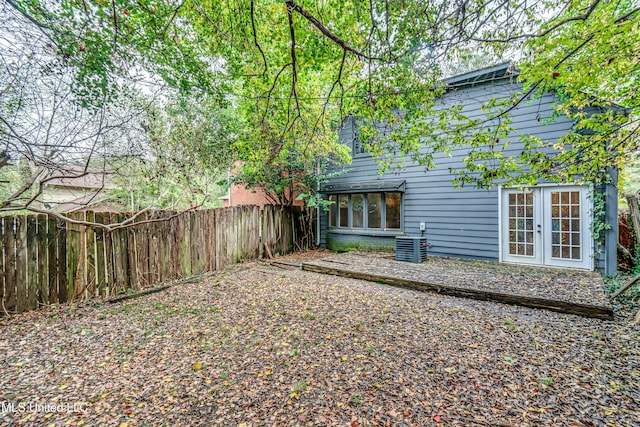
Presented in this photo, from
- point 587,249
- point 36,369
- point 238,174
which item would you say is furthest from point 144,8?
point 587,249

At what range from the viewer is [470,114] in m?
7.34

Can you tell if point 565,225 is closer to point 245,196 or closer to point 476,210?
point 476,210

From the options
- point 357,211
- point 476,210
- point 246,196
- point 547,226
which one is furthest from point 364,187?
point 246,196

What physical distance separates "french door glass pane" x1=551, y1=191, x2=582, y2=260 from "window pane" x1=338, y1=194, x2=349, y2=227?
18.4ft

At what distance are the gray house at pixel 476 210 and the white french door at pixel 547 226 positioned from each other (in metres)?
0.02

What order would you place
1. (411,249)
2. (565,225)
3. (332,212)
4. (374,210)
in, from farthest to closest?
(332,212)
(374,210)
(411,249)
(565,225)

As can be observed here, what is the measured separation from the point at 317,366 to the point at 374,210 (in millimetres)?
6931

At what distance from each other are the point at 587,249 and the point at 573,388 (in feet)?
17.6

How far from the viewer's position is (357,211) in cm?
941

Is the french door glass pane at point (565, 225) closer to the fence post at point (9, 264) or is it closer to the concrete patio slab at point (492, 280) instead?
the concrete patio slab at point (492, 280)

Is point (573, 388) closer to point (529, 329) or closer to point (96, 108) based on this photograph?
point (529, 329)

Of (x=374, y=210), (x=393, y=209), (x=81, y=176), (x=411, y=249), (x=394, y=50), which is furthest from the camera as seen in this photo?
(x=374, y=210)

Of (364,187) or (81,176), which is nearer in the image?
(81,176)

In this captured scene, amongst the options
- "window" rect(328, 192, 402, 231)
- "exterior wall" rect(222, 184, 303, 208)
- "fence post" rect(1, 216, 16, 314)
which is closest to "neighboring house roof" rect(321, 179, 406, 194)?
"window" rect(328, 192, 402, 231)
